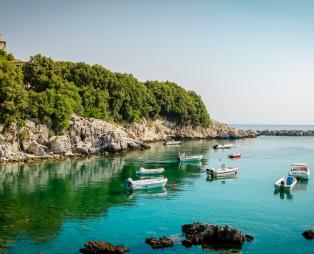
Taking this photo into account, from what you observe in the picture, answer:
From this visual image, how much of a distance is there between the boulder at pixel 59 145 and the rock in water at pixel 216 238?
5935cm

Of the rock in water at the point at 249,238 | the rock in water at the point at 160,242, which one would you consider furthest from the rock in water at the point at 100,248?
the rock in water at the point at 249,238

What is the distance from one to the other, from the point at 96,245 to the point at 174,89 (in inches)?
5509

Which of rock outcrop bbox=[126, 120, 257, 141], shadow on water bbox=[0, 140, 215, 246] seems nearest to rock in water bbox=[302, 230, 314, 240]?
shadow on water bbox=[0, 140, 215, 246]

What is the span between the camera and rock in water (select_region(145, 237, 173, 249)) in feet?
105

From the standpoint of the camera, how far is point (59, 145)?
88000 mm

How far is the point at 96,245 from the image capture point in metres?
30.7

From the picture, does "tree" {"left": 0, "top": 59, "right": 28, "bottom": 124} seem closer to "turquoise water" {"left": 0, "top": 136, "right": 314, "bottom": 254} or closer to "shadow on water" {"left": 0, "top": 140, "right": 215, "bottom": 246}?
"shadow on water" {"left": 0, "top": 140, "right": 215, "bottom": 246}

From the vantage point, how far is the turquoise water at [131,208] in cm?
3406

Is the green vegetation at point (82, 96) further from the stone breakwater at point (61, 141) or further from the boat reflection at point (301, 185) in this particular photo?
the boat reflection at point (301, 185)

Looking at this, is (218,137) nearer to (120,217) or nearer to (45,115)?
(45,115)

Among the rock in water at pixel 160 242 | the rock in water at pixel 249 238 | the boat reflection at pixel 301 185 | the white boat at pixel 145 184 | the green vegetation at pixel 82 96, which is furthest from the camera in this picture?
the green vegetation at pixel 82 96

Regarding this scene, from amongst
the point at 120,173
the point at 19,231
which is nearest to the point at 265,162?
the point at 120,173

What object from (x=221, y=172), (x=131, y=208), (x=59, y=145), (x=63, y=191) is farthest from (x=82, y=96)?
(x=131, y=208)

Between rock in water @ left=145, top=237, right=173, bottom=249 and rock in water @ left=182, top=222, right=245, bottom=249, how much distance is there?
4.26 feet
